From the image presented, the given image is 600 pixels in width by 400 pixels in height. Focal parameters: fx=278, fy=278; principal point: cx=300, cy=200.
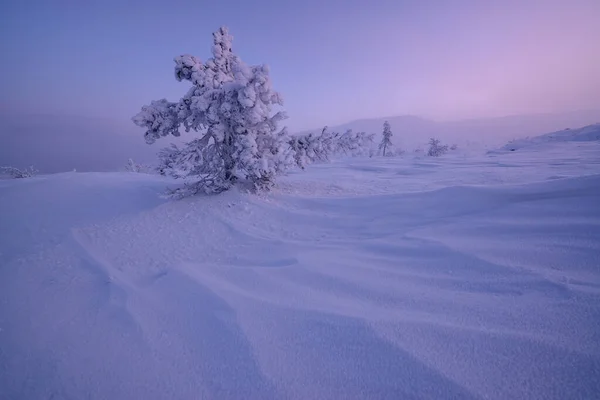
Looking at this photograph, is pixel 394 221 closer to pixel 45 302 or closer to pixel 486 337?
pixel 486 337

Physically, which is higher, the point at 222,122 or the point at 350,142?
the point at 222,122

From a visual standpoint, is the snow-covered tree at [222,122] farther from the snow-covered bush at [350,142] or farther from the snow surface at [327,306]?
the snow surface at [327,306]

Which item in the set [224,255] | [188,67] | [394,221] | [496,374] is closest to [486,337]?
[496,374]

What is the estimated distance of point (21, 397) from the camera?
1.98m

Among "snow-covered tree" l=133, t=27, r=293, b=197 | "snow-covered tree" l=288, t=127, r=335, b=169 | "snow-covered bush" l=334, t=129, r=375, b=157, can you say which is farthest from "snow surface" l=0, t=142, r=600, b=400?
"snow-covered bush" l=334, t=129, r=375, b=157

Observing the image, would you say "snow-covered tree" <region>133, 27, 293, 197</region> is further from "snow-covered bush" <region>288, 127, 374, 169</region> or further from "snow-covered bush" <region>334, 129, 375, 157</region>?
"snow-covered bush" <region>334, 129, 375, 157</region>

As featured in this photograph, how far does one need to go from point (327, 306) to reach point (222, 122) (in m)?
5.49

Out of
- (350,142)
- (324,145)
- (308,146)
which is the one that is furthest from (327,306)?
(350,142)

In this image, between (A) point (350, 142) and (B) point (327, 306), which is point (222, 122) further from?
(B) point (327, 306)

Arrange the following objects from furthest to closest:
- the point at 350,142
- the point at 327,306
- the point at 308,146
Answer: the point at 350,142
the point at 308,146
the point at 327,306

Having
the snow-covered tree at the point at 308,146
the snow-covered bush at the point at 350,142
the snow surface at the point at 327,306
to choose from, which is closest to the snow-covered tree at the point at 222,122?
the snow-covered tree at the point at 308,146

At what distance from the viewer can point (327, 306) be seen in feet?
8.09

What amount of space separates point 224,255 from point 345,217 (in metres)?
2.40

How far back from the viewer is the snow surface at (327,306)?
1728 millimetres
